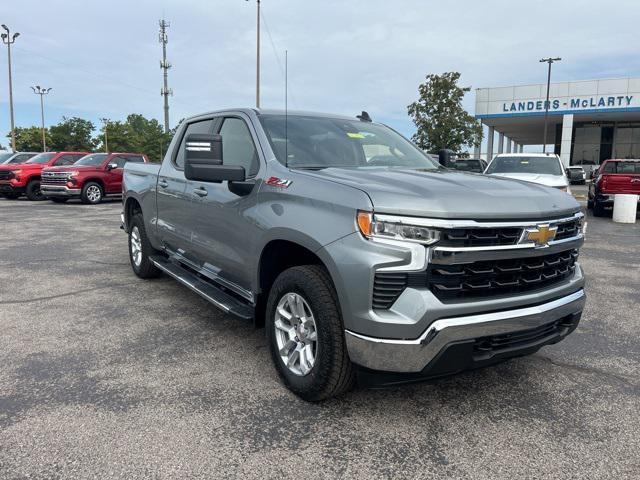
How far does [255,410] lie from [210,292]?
1.31 meters

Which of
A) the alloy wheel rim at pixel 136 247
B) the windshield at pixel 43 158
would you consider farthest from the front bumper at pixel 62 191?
the alloy wheel rim at pixel 136 247

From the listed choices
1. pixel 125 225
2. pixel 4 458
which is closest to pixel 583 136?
pixel 125 225

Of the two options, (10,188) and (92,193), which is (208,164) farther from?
(10,188)

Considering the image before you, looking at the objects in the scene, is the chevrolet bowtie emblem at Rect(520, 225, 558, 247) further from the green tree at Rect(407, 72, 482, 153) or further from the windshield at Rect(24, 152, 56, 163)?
the green tree at Rect(407, 72, 482, 153)

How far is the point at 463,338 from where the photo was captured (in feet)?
8.41

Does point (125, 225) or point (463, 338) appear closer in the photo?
point (463, 338)

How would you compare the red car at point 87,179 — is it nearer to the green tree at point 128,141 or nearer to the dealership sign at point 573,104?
the dealership sign at point 573,104

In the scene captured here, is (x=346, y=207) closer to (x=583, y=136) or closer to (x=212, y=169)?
(x=212, y=169)

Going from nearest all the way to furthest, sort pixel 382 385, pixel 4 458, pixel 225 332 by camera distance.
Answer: pixel 4 458, pixel 382 385, pixel 225 332

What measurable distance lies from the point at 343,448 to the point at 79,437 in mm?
1408

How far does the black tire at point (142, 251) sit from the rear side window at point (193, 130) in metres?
1.14

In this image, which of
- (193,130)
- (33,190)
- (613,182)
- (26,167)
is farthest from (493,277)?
(33,190)

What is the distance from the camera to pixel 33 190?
18953mm

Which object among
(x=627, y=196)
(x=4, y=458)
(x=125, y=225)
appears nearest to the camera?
(x=4, y=458)
